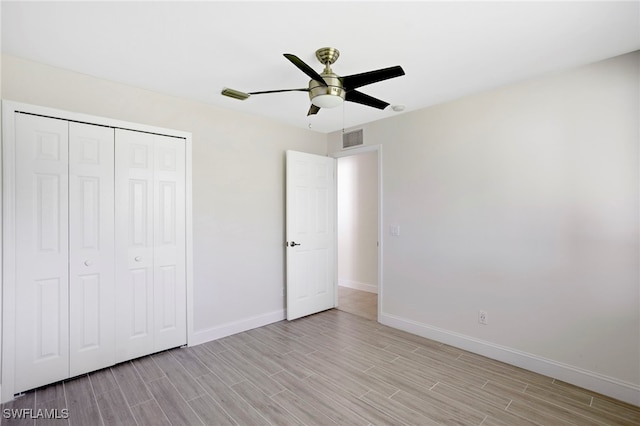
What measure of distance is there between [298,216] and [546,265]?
2.66 meters

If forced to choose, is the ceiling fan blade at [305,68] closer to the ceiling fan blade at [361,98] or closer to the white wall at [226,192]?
the ceiling fan blade at [361,98]

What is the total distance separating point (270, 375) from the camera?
2631mm

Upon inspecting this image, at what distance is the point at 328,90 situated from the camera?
83.4 inches

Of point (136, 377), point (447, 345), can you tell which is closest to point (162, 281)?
point (136, 377)

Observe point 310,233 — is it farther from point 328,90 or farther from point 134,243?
point 328,90

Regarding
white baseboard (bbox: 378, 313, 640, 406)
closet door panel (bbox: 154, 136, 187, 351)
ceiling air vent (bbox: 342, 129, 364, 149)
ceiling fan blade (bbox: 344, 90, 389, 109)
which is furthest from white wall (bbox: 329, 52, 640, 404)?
closet door panel (bbox: 154, 136, 187, 351)

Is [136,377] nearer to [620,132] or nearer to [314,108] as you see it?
[314,108]

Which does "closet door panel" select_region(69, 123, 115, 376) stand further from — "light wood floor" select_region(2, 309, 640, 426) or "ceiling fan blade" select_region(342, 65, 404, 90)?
"ceiling fan blade" select_region(342, 65, 404, 90)

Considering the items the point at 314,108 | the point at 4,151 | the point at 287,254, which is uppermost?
the point at 314,108

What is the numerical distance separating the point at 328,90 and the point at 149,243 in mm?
2186

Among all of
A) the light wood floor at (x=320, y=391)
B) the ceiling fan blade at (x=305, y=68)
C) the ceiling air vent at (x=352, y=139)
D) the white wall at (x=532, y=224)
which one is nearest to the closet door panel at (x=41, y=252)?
the light wood floor at (x=320, y=391)

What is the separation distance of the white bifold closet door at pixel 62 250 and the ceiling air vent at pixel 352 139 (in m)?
2.74

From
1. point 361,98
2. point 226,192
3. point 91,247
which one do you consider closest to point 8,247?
point 91,247

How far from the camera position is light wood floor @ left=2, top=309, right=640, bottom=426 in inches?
82.3
